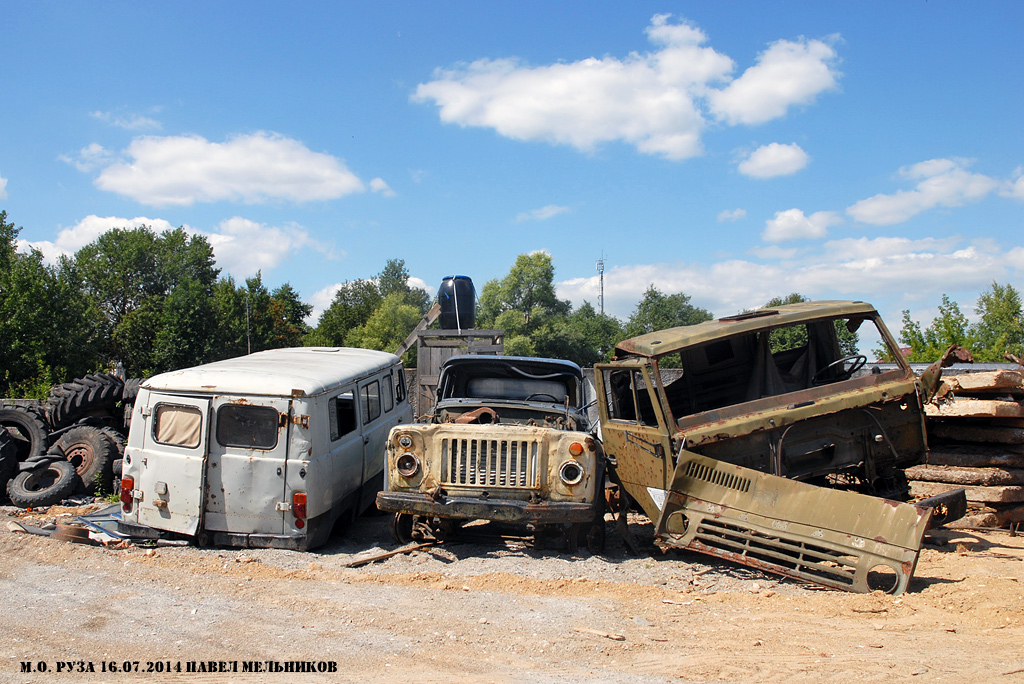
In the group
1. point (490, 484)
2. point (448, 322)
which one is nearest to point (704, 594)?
point (490, 484)

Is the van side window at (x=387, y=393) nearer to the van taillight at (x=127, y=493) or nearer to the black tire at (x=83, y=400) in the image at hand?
the van taillight at (x=127, y=493)

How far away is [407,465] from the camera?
6.85 meters

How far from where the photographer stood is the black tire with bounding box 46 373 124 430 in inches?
424

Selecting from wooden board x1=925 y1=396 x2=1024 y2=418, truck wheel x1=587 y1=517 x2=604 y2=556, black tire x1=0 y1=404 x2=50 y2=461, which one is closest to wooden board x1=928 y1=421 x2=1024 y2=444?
wooden board x1=925 y1=396 x2=1024 y2=418

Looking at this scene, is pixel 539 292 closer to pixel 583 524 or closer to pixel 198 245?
pixel 198 245

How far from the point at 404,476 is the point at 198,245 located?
58.6 meters


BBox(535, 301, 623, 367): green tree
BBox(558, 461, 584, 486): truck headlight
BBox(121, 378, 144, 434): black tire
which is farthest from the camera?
BBox(535, 301, 623, 367): green tree

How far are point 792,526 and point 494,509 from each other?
260 cm

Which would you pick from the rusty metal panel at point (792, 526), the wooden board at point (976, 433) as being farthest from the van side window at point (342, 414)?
the wooden board at point (976, 433)

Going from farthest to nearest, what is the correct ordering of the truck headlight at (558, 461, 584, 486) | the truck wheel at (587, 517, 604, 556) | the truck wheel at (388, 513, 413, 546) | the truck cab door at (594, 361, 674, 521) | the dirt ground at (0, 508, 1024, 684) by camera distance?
the truck wheel at (388, 513, 413, 546), the truck wheel at (587, 517, 604, 556), the truck cab door at (594, 361, 674, 521), the truck headlight at (558, 461, 584, 486), the dirt ground at (0, 508, 1024, 684)

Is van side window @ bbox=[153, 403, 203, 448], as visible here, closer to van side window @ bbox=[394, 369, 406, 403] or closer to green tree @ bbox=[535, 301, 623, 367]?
van side window @ bbox=[394, 369, 406, 403]

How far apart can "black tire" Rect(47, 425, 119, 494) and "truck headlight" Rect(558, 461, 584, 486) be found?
22.7ft

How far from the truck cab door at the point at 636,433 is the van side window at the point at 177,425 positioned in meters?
4.27

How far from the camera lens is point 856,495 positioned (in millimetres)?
5809
